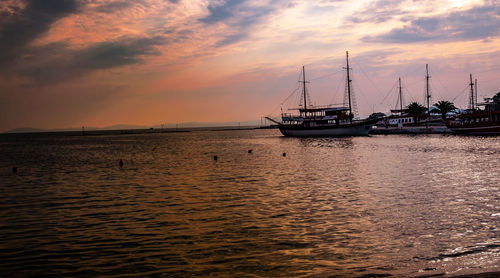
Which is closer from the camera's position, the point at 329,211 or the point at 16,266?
the point at 16,266

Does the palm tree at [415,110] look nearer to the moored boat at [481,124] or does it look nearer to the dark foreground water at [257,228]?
the moored boat at [481,124]

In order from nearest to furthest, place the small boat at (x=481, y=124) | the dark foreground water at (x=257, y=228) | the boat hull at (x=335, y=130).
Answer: the dark foreground water at (x=257, y=228)
the small boat at (x=481, y=124)
the boat hull at (x=335, y=130)

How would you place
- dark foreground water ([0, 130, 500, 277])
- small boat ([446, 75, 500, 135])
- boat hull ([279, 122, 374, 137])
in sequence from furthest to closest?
boat hull ([279, 122, 374, 137]), small boat ([446, 75, 500, 135]), dark foreground water ([0, 130, 500, 277])

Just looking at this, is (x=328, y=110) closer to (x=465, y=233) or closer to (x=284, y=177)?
(x=284, y=177)

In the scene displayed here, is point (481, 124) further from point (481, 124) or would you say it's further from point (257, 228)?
point (257, 228)

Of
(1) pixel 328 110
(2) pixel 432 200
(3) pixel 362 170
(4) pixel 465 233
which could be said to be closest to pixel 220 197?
(2) pixel 432 200

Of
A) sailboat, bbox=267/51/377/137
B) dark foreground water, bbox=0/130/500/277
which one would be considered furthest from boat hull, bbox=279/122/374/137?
dark foreground water, bbox=0/130/500/277

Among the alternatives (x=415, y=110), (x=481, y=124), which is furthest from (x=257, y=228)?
(x=415, y=110)

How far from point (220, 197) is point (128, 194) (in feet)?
18.6

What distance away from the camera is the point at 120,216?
51.5ft

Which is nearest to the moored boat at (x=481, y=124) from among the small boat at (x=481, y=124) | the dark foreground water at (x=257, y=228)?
the small boat at (x=481, y=124)

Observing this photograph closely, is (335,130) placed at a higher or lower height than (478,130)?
higher

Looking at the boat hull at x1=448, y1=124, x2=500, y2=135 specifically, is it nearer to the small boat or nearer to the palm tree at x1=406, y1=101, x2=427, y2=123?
the small boat

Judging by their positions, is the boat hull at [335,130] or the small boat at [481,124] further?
the boat hull at [335,130]
